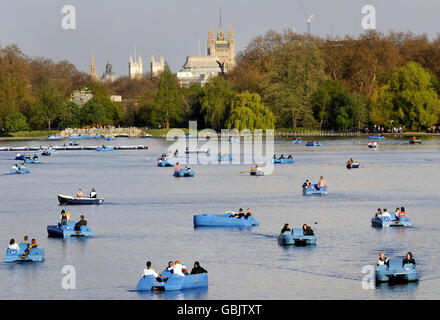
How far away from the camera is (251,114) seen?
6289 inches

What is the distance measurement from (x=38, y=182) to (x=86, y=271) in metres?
49.9

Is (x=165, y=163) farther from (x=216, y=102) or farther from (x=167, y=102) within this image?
(x=167, y=102)

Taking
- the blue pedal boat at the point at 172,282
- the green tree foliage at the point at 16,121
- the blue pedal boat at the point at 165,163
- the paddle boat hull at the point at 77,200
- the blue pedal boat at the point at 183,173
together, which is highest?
the green tree foliage at the point at 16,121

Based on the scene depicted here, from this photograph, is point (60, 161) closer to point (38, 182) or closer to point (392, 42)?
point (38, 182)

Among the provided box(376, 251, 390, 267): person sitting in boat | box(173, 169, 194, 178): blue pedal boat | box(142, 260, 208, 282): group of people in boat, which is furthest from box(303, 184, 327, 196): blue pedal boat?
box(142, 260, 208, 282): group of people in boat

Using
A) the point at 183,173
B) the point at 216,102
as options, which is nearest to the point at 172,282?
the point at 183,173

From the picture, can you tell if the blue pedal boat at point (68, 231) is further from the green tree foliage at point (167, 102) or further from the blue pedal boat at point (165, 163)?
the green tree foliage at point (167, 102)

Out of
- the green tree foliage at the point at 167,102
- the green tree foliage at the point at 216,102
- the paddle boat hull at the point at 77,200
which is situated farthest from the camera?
the green tree foliage at the point at 167,102

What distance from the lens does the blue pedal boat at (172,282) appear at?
130ft

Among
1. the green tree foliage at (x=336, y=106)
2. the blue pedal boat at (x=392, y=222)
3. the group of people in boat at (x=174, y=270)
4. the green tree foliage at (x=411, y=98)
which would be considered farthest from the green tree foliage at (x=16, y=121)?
the group of people in boat at (x=174, y=270)

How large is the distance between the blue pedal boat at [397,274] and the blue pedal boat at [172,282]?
8.60 meters

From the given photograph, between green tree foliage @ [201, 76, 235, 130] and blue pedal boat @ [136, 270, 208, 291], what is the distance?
129m

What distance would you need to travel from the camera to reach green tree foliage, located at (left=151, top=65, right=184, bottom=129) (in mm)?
184000

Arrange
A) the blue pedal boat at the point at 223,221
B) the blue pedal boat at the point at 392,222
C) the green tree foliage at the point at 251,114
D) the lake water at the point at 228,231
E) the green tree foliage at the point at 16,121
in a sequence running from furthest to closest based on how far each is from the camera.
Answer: the green tree foliage at the point at 16,121
the green tree foliage at the point at 251,114
the blue pedal boat at the point at 223,221
the blue pedal boat at the point at 392,222
the lake water at the point at 228,231
